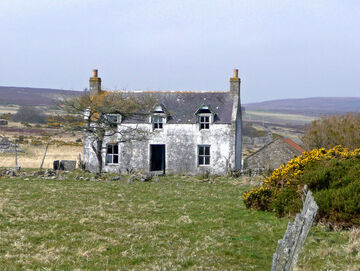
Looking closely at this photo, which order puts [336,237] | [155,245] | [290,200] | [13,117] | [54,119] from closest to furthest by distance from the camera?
[155,245]
[336,237]
[290,200]
[54,119]
[13,117]

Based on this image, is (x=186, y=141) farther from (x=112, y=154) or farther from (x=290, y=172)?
(x=290, y=172)

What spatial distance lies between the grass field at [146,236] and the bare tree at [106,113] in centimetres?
1642

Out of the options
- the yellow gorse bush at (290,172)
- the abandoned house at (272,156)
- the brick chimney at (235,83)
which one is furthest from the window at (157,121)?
the yellow gorse bush at (290,172)

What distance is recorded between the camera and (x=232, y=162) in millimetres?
41656

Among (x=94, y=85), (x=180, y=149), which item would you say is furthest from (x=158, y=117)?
(x=94, y=85)

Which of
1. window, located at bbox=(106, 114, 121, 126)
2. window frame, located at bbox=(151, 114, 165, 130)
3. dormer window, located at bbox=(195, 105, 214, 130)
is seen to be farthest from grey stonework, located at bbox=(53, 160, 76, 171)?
dormer window, located at bbox=(195, 105, 214, 130)

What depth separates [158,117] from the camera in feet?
141

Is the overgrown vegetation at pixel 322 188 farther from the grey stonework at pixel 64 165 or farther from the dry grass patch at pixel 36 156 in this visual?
the dry grass patch at pixel 36 156

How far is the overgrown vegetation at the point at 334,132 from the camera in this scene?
3659cm

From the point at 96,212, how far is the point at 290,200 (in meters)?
6.42

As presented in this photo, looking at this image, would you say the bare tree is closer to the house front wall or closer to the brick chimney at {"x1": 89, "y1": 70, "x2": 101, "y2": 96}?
the brick chimney at {"x1": 89, "y1": 70, "x2": 101, "y2": 96}

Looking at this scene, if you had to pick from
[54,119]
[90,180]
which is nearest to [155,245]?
[90,180]

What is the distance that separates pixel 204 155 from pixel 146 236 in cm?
2907

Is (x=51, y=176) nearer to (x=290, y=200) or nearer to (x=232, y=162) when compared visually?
(x=232, y=162)
